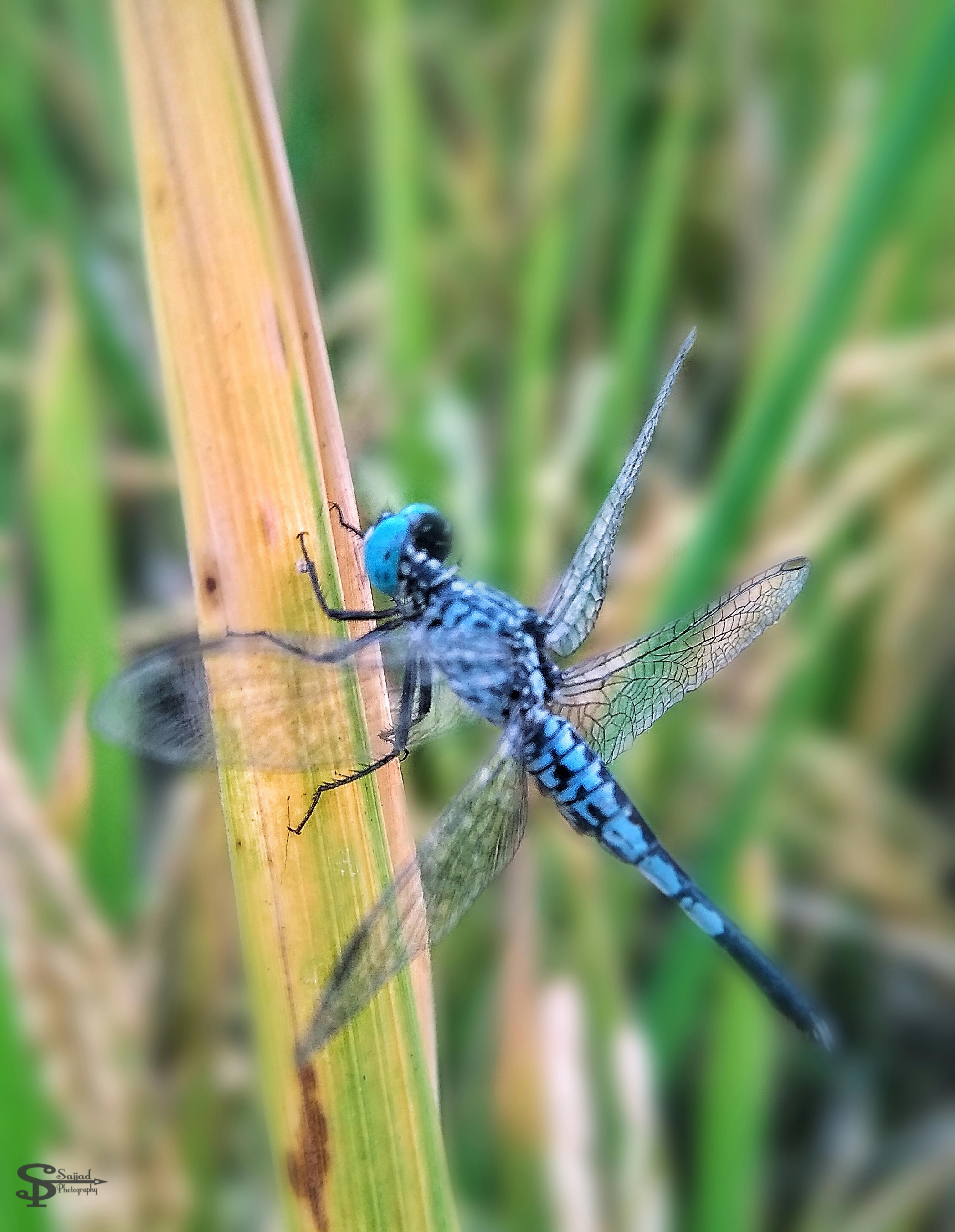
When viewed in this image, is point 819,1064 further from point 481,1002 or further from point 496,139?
point 496,139

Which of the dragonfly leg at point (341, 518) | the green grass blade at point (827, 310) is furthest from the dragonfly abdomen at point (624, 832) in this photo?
the dragonfly leg at point (341, 518)

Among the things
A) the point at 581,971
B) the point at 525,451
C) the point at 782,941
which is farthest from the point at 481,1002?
the point at 525,451

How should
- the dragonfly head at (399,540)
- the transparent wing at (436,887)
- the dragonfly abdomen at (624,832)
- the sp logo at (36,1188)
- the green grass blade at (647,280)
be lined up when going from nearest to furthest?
1. the transparent wing at (436,887)
2. the sp logo at (36,1188)
3. the dragonfly head at (399,540)
4. the dragonfly abdomen at (624,832)
5. the green grass blade at (647,280)

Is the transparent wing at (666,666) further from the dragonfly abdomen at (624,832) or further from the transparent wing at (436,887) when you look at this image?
the transparent wing at (436,887)

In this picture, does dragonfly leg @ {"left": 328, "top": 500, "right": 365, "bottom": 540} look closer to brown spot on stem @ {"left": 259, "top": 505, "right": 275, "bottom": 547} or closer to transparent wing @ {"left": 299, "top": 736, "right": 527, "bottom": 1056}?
brown spot on stem @ {"left": 259, "top": 505, "right": 275, "bottom": 547}

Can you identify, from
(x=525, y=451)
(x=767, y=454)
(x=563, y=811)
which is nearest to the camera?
(x=563, y=811)

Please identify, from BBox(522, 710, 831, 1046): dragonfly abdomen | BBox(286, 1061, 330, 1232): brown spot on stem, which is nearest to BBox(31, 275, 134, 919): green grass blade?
BBox(522, 710, 831, 1046): dragonfly abdomen

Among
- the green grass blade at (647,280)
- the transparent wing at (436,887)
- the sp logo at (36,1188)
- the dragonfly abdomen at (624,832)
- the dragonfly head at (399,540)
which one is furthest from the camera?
the green grass blade at (647,280)
